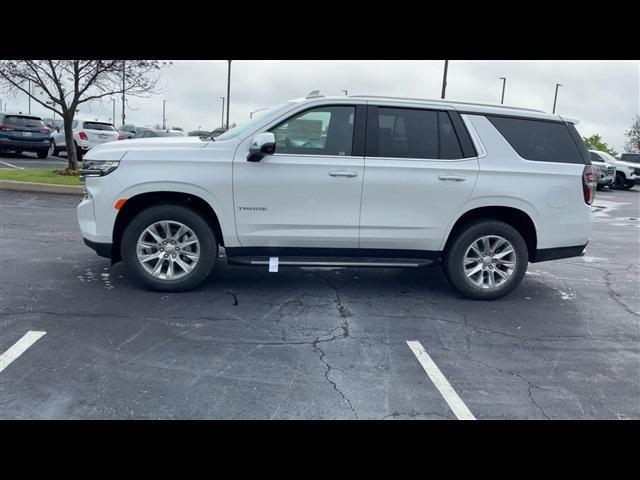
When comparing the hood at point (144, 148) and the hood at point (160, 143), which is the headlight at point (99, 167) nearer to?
the hood at point (144, 148)

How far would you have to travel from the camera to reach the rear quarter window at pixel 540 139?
5516 millimetres

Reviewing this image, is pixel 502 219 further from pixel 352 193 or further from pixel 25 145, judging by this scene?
pixel 25 145

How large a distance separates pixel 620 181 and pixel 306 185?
2448 cm

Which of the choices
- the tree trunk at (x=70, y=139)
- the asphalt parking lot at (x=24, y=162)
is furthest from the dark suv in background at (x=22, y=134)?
the tree trunk at (x=70, y=139)

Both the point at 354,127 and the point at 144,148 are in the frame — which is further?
the point at 354,127

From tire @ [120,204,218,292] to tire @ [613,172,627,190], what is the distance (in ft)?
81.4

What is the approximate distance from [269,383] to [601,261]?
6323 millimetres

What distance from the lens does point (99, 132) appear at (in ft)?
59.9

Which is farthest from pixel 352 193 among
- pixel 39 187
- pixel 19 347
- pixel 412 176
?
pixel 39 187

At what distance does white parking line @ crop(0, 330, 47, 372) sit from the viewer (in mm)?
3620

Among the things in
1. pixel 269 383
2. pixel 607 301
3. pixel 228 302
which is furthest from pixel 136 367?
pixel 607 301

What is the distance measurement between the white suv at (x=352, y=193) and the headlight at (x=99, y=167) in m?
0.01
